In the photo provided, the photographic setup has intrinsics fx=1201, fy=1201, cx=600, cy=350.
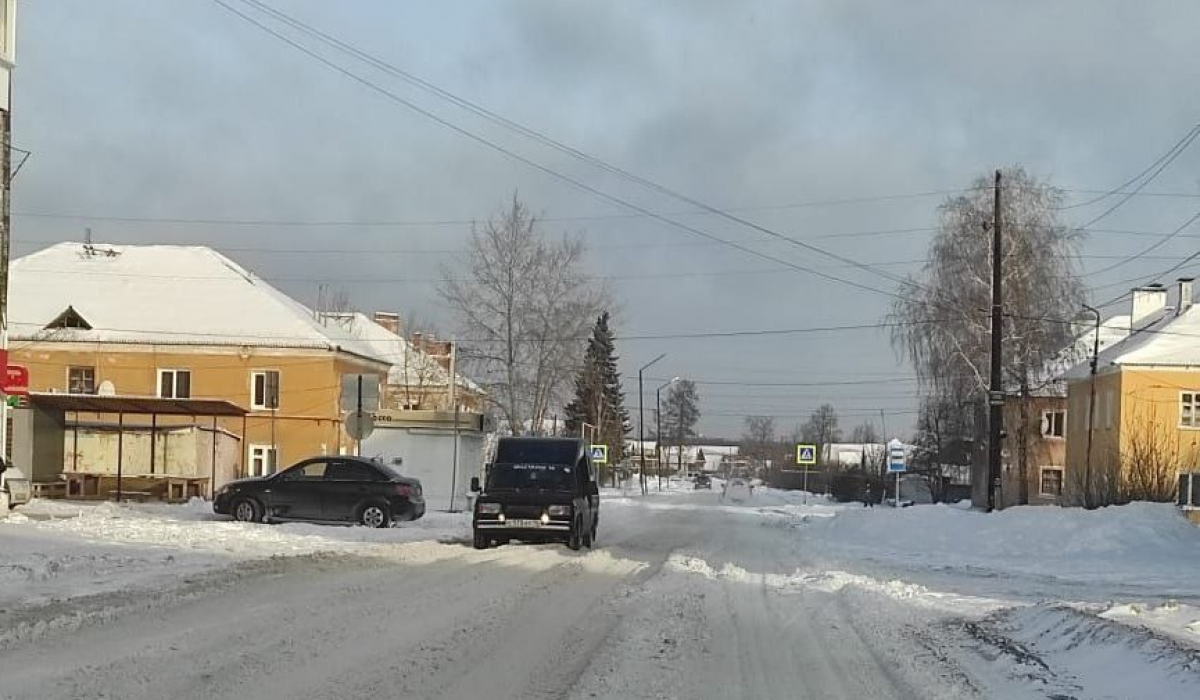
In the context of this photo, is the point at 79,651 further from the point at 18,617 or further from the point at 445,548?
the point at 445,548

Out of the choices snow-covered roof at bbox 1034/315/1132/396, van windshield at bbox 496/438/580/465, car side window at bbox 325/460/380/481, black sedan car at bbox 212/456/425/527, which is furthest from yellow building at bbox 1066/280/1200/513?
car side window at bbox 325/460/380/481

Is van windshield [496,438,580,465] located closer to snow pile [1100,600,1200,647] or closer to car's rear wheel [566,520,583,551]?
car's rear wheel [566,520,583,551]

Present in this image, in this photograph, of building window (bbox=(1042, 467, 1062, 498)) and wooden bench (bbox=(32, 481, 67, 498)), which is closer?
wooden bench (bbox=(32, 481, 67, 498))

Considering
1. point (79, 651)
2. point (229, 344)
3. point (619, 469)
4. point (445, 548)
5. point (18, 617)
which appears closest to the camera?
point (79, 651)

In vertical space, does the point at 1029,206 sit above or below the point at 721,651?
above

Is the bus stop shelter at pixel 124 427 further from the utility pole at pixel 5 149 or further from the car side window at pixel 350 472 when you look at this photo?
the car side window at pixel 350 472

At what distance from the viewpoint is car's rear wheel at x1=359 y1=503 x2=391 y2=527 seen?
88.9 feet

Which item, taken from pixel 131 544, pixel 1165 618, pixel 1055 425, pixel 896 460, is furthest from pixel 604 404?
pixel 1165 618

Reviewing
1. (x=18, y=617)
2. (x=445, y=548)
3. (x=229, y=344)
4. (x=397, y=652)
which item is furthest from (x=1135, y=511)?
(x=229, y=344)

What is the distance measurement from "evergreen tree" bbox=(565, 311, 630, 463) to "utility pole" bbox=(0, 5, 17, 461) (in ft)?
172

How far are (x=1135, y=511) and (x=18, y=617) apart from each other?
77.4ft

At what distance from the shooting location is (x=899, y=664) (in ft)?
32.8

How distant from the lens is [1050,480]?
6475cm

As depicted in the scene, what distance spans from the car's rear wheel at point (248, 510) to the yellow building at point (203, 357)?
2561 cm
